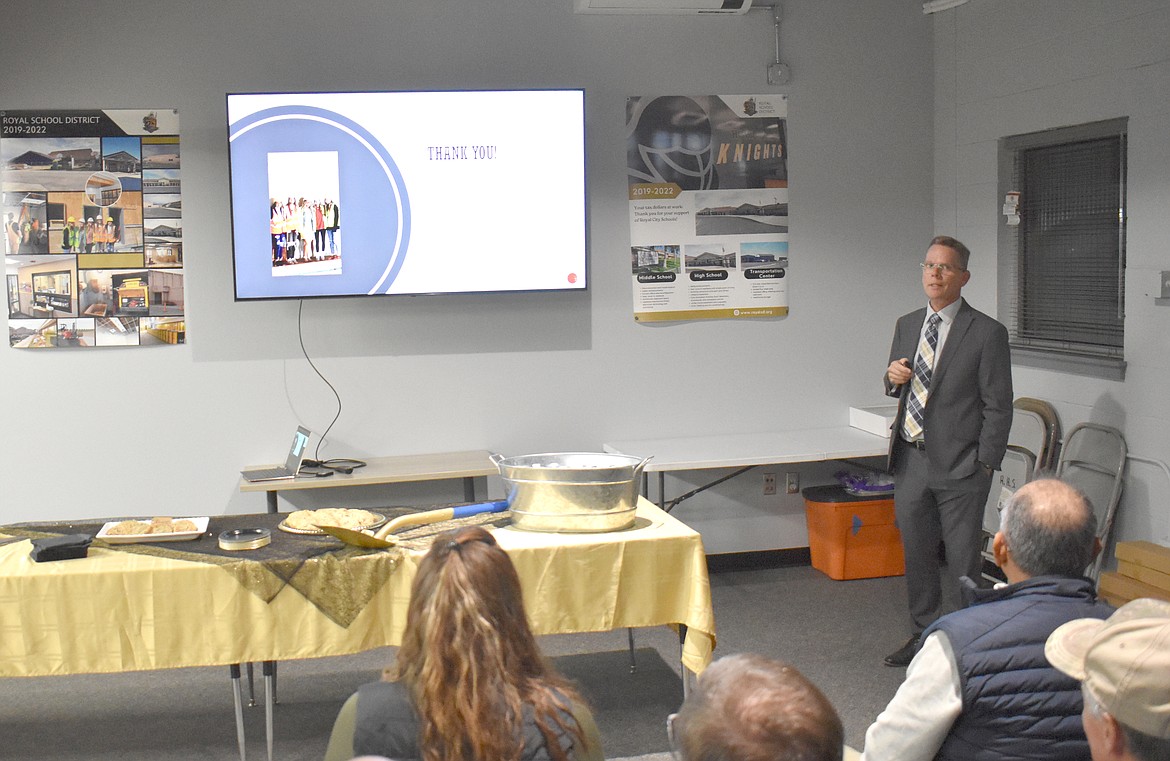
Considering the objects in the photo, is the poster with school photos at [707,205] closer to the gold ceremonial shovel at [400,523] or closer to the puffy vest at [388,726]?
the gold ceremonial shovel at [400,523]

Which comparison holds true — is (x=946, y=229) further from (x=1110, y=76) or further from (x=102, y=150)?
(x=102, y=150)

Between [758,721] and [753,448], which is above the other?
[758,721]

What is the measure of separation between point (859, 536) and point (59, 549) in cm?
346

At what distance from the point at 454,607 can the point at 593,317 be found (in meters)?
3.45

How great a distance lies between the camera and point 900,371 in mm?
4164

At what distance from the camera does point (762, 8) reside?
5234mm

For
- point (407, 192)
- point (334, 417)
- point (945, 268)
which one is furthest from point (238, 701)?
point (945, 268)

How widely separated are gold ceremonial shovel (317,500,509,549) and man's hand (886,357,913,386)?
164 cm

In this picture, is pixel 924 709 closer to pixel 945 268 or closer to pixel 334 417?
pixel 945 268

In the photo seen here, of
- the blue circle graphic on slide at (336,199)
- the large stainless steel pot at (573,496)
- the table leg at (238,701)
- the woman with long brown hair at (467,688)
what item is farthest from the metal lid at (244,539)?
the blue circle graphic on slide at (336,199)

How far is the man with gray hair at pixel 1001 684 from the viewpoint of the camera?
6.00ft

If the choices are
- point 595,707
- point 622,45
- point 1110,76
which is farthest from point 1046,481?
point 622,45

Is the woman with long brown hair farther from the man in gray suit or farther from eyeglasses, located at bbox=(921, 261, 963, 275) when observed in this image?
eyeglasses, located at bbox=(921, 261, 963, 275)

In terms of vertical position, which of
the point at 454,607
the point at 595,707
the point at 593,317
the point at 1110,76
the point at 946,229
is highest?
the point at 1110,76
